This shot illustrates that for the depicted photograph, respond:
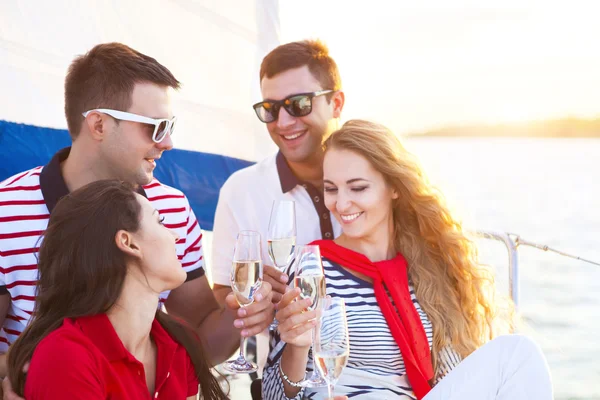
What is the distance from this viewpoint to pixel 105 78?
2.77m

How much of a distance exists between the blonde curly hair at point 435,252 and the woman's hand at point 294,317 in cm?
78

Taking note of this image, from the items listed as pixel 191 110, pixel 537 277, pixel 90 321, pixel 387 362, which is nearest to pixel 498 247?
pixel 537 277

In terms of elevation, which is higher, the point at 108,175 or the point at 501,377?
the point at 108,175

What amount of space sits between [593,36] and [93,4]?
848 inches

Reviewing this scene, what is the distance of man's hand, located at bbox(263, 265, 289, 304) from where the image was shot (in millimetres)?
2559

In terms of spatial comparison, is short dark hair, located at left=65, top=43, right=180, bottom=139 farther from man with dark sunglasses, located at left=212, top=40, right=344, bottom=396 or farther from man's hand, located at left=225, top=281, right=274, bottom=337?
man's hand, located at left=225, top=281, right=274, bottom=337

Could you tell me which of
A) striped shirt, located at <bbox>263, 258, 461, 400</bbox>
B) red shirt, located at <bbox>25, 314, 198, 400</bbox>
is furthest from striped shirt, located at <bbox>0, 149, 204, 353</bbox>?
striped shirt, located at <bbox>263, 258, 461, 400</bbox>

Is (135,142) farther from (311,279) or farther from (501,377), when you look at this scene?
(501,377)

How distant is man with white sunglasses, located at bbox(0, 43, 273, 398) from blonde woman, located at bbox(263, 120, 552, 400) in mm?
419

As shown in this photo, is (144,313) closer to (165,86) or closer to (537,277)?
(165,86)

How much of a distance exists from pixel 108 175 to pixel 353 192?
0.93m

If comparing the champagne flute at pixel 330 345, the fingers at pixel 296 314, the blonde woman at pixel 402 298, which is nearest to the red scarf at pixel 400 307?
the blonde woman at pixel 402 298

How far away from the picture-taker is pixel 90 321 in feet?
6.46

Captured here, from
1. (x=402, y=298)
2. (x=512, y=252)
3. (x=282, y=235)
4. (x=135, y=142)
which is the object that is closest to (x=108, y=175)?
(x=135, y=142)
